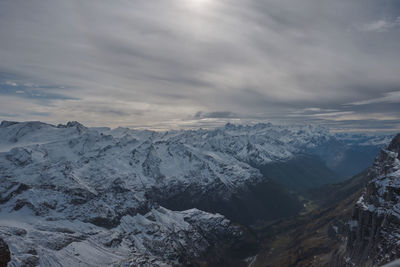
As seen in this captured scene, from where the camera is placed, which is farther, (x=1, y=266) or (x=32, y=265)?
(x=32, y=265)

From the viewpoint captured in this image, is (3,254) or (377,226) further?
(377,226)

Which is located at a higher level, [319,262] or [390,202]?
[390,202]

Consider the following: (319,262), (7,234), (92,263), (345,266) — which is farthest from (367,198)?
(7,234)

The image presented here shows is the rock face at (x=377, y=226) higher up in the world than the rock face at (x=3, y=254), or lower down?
lower down

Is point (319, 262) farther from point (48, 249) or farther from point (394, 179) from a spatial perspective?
point (48, 249)

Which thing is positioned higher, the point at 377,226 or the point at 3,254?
the point at 3,254

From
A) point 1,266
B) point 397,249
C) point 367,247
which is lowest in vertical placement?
point 367,247

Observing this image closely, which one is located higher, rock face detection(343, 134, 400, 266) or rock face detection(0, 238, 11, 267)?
rock face detection(0, 238, 11, 267)

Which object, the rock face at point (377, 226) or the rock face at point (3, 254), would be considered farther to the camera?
the rock face at point (377, 226)
